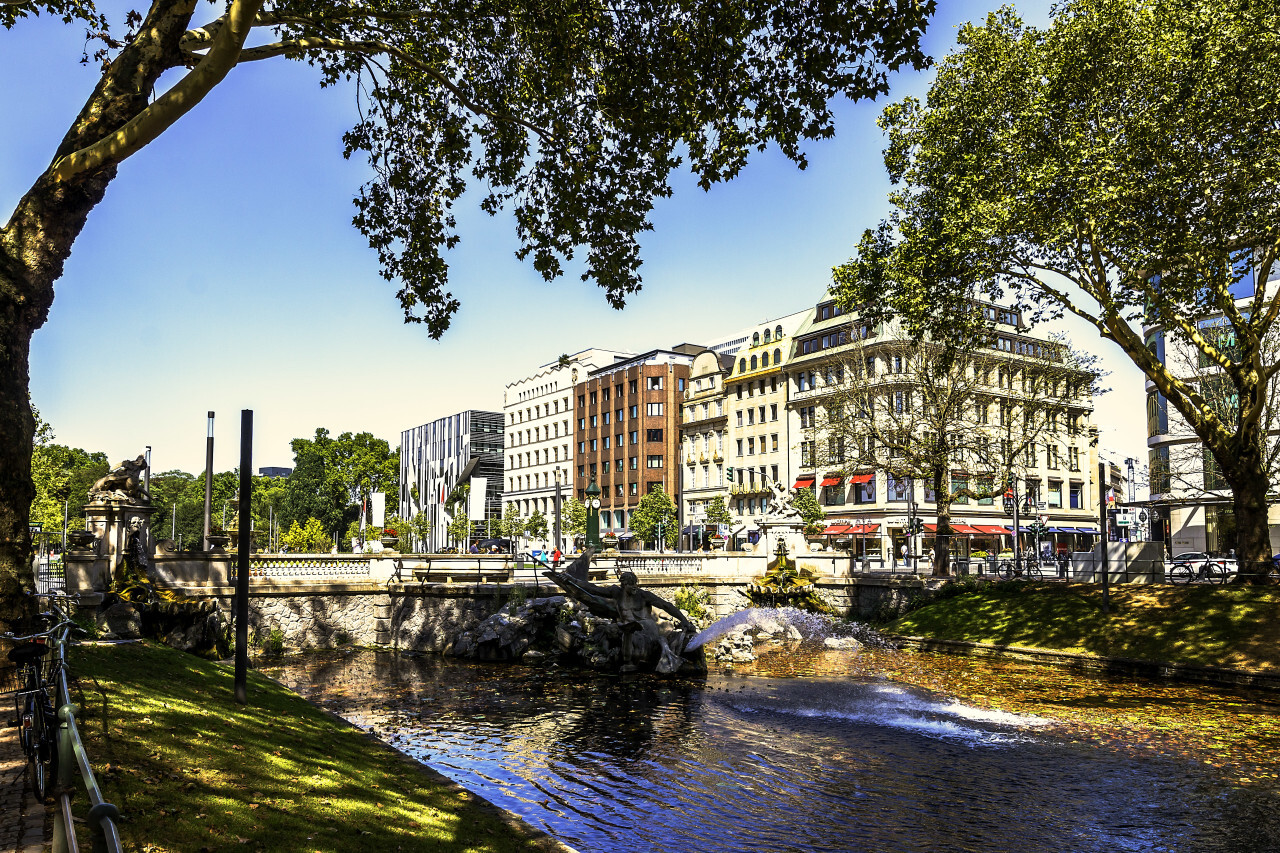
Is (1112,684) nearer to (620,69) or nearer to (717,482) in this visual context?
(620,69)

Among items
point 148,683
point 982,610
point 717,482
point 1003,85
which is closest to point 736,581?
point 982,610

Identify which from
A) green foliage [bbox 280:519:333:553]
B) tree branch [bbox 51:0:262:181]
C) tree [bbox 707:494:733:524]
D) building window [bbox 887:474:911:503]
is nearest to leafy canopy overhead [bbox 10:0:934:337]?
tree branch [bbox 51:0:262:181]

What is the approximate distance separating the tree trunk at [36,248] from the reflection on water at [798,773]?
6226 millimetres

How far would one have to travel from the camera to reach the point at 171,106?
29.9ft

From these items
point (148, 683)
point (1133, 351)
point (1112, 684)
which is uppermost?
point (1133, 351)

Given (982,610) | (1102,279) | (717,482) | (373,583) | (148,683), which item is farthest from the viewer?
(717,482)

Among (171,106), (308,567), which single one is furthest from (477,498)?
(171,106)

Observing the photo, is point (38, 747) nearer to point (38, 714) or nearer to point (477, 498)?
point (38, 714)

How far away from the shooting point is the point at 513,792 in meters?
11.5

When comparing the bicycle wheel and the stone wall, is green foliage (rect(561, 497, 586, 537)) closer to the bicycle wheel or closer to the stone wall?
the stone wall

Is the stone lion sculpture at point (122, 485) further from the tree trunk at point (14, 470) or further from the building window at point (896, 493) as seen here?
the building window at point (896, 493)

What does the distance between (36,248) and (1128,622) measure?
25.8 m

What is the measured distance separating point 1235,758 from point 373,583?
25284 mm

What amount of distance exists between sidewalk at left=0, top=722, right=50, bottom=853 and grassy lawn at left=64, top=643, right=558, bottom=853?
262 mm
